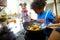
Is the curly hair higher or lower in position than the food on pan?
higher

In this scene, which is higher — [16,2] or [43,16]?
[16,2]

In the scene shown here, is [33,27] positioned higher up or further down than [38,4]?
further down

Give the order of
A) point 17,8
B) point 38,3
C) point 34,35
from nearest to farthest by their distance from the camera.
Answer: point 34,35, point 38,3, point 17,8

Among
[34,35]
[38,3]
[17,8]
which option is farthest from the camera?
[17,8]

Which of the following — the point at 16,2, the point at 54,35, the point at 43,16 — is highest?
the point at 16,2

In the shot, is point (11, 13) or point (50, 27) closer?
point (50, 27)

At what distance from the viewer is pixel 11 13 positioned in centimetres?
96

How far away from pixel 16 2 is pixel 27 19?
20 cm

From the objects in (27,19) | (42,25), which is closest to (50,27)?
(42,25)

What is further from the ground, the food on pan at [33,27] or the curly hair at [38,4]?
the curly hair at [38,4]

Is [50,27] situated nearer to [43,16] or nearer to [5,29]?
[43,16]

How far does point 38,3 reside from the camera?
0.87m

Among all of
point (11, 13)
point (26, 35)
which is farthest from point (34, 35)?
point (11, 13)

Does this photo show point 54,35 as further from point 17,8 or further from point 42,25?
point 17,8
